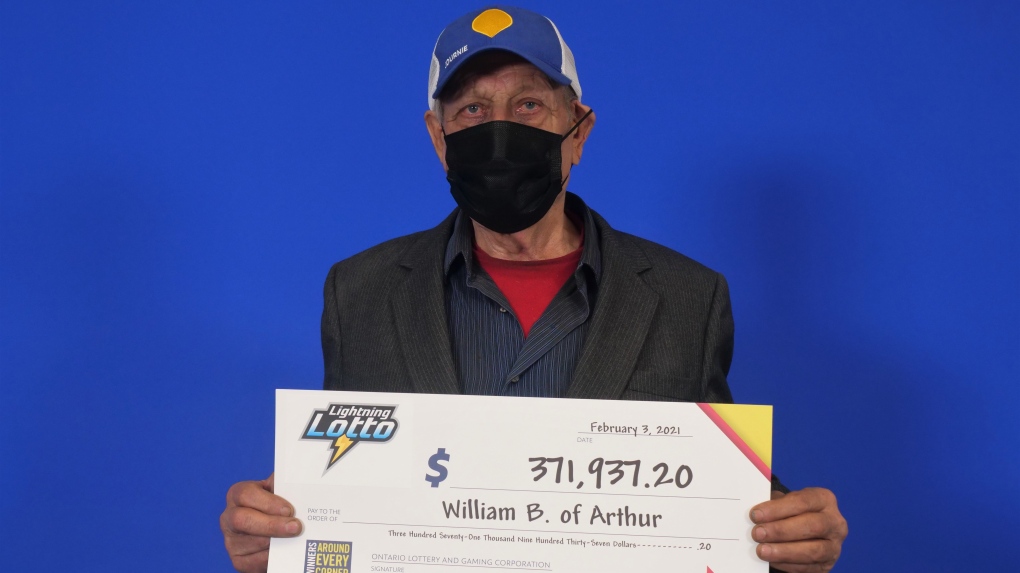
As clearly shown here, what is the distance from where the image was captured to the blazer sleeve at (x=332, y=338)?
1730 mm

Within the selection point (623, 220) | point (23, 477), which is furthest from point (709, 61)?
point (23, 477)

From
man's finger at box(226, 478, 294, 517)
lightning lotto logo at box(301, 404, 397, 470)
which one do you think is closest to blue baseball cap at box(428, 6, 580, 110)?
lightning lotto logo at box(301, 404, 397, 470)

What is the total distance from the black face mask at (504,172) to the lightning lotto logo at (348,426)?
0.42 metres

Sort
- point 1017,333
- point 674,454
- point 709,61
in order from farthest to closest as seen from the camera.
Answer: point 709,61
point 1017,333
point 674,454

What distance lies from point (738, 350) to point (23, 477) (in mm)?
1887

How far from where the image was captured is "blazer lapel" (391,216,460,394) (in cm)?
156

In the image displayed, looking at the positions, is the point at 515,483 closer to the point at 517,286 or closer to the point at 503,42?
the point at 517,286

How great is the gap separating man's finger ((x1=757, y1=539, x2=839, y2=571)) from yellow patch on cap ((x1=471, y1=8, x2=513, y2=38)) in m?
0.93

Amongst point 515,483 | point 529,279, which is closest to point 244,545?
point 515,483

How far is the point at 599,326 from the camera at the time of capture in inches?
62.6

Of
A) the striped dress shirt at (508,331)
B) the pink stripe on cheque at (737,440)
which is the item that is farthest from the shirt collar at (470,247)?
the pink stripe on cheque at (737,440)

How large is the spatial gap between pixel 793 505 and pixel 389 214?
150cm

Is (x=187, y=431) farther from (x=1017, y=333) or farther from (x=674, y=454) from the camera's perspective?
(x=1017, y=333)

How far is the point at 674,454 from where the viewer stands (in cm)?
129
